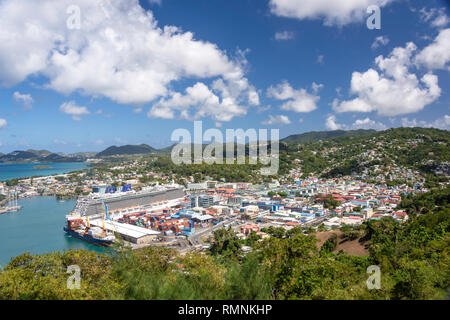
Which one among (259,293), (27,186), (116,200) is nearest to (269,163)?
(116,200)

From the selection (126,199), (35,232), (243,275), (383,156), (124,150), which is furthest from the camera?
(124,150)

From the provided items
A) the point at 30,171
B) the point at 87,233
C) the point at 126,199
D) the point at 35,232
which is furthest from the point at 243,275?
the point at 30,171

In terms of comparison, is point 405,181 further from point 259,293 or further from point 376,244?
point 259,293

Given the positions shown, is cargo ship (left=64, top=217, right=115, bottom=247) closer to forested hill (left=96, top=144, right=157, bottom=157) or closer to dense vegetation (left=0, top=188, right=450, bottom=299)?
dense vegetation (left=0, top=188, right=450, bottom=299)

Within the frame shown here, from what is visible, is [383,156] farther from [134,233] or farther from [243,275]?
[243,275]

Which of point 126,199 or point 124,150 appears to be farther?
point 124,150

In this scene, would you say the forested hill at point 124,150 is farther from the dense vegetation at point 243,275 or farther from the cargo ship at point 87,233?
the dense vegetation at point 243,275
